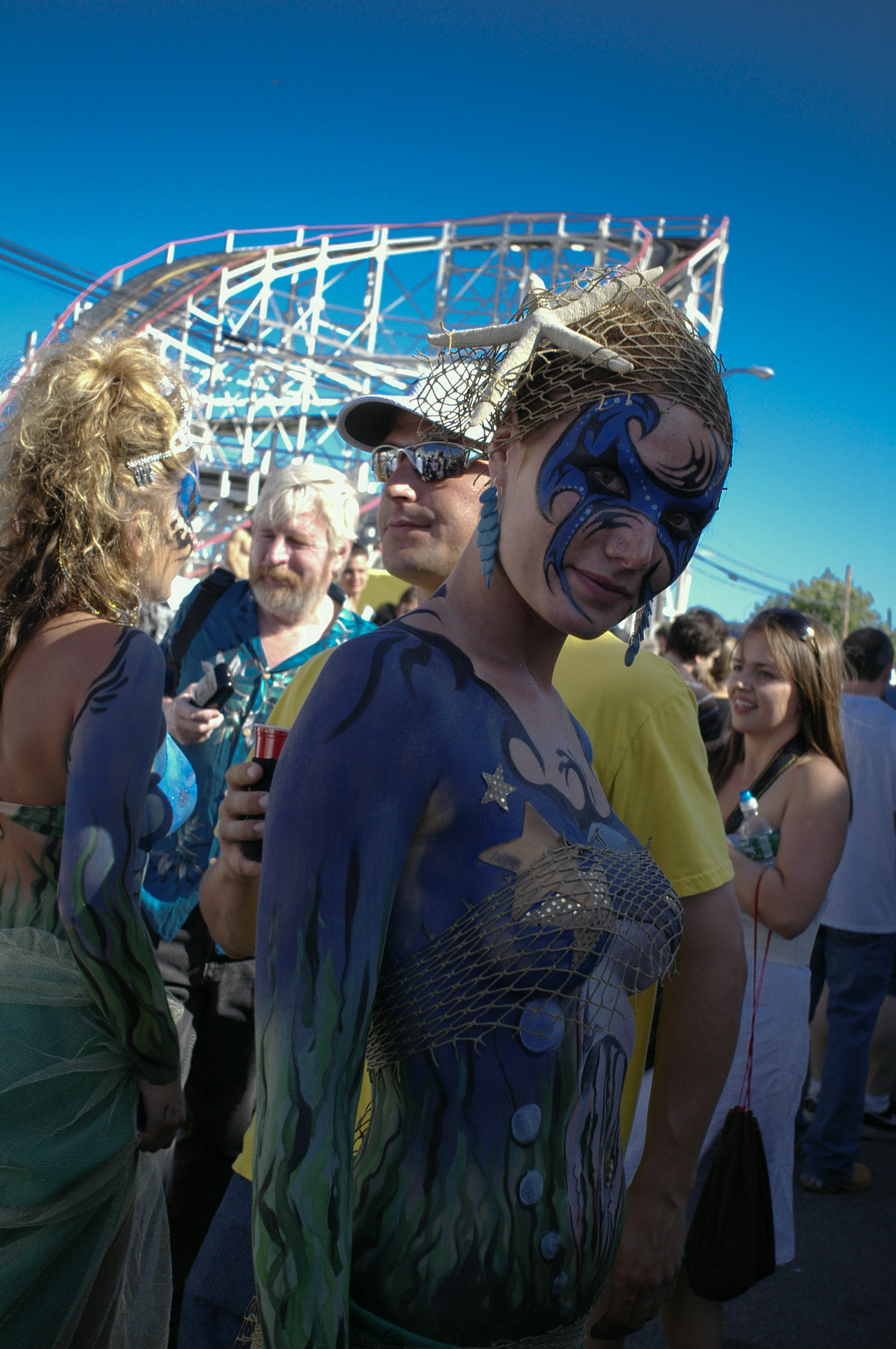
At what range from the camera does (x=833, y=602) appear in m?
51.9

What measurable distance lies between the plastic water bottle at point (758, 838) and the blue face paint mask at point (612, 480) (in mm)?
2013

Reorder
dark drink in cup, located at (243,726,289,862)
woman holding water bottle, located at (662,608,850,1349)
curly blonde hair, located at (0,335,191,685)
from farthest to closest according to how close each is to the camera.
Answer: woman holding water bottle, located at (662,608,850,1349), curly blonde hair, located at (0,335,191,685), dark drink in cup, located at (243,726,289,862)

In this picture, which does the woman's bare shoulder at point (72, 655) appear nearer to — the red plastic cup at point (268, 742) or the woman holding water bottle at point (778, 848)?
the red plastic cup at point (268, 742)

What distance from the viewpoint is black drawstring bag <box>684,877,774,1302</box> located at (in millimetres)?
2238

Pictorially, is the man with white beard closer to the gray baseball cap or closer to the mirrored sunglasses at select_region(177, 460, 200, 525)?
the mirrored sunglasses at select_region(177, 460, 200, 525)

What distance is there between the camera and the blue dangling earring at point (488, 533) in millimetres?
1217

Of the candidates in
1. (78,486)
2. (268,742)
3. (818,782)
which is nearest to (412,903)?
(268,742)

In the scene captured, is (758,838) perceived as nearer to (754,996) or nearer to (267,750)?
(754,996)

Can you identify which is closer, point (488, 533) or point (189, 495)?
point (488, 533)

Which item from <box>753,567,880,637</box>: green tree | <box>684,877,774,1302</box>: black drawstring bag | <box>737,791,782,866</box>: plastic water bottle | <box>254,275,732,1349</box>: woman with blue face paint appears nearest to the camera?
<box>254,275,732,1349</box>: woman with blue face paint

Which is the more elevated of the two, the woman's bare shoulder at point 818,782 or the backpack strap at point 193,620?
the backpack strap at point 193,620

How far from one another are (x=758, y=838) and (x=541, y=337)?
2188mm

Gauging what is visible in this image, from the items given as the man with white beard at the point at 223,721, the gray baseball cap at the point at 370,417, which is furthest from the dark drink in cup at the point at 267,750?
the man with white beard at the point at 223,721

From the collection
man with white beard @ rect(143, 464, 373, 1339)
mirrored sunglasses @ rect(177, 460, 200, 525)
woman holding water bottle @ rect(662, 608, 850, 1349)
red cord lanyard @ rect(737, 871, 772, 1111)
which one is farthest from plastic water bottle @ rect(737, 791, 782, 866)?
mirrored sunglasses @ rect(177, 460, 200, 525)
